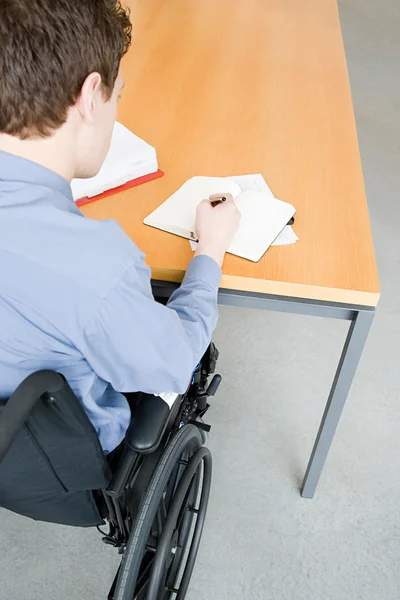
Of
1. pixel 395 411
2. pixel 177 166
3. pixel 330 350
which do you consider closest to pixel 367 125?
pixel 330 350

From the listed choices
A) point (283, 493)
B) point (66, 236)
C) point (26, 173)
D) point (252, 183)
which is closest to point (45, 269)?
point (66, 236)

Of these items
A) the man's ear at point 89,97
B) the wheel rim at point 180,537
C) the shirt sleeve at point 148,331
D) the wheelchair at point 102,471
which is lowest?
the wheel rim at point 180,537

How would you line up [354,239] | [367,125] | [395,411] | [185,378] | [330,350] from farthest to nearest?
[367,125] → [330,350] → [395,411] → [354,239] → [185,378]

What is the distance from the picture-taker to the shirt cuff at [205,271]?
38.7 inches

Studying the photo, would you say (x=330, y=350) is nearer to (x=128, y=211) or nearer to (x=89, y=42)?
(x=128, y=211)

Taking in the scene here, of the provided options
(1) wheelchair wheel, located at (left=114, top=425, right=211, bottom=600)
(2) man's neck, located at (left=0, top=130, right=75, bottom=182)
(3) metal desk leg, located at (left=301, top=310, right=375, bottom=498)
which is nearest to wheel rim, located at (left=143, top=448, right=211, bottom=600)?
(1) wheelchair wheel, located at (left=114, top=425, right=211, bottom=600)

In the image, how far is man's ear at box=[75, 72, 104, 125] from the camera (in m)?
0.77

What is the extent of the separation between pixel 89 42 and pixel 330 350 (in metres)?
1.43

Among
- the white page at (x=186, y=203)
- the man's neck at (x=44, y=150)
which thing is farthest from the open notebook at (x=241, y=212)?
the man's neck at (x=44, y=150)

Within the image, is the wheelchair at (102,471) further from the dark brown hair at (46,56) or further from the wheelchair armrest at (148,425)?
the dark brown hair at (46,56)

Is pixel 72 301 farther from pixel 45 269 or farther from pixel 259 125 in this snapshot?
pixel 259 125

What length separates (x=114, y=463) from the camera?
39.6 inches

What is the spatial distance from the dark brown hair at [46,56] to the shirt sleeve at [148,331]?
0.80 feet

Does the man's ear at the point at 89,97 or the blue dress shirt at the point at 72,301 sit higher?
the man's ear at the point at 89,97
